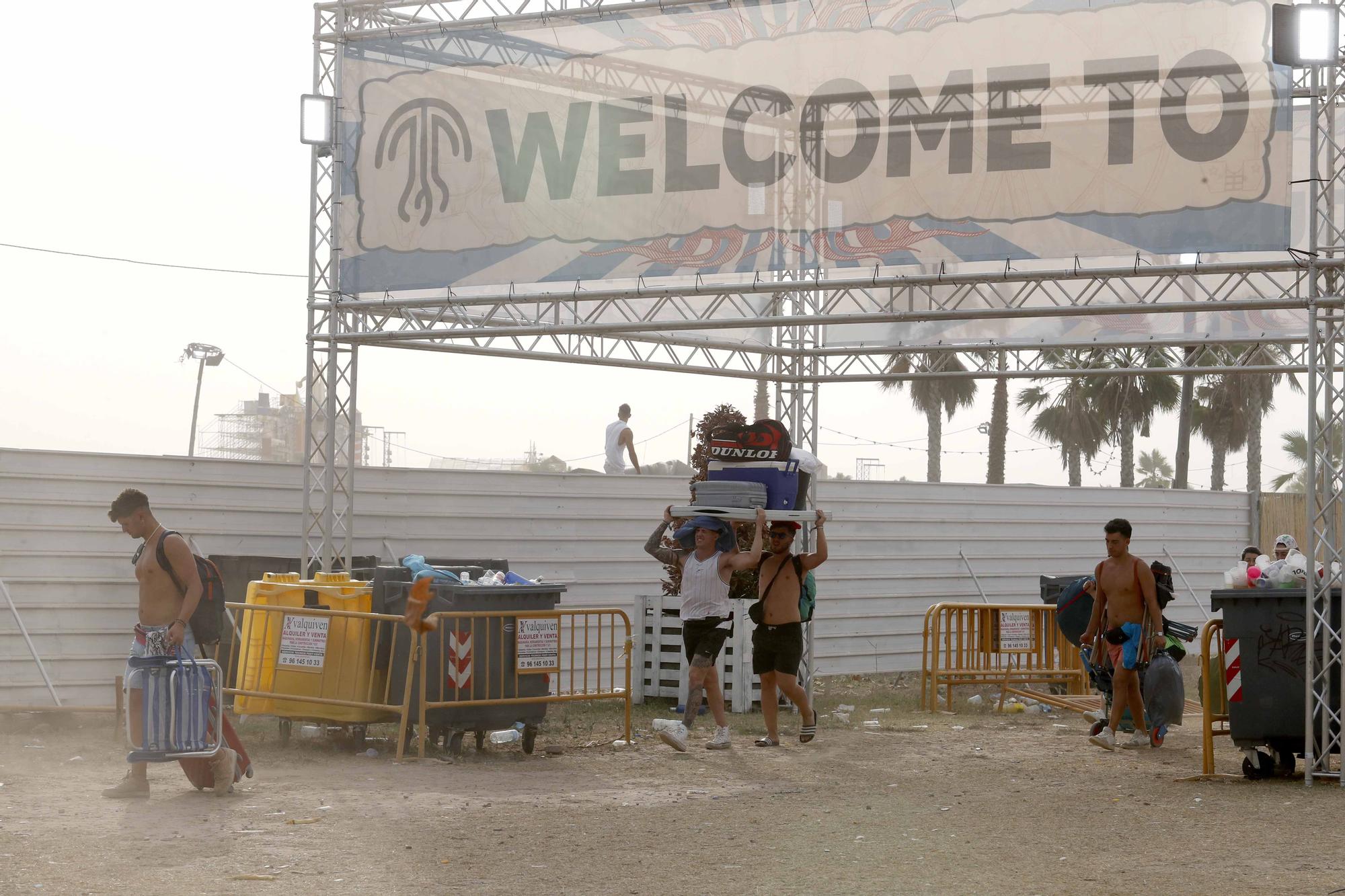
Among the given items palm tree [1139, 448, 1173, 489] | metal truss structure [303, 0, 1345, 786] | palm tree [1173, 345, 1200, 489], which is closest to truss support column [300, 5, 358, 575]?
metal truss structure [303, 0, 1345, 786]

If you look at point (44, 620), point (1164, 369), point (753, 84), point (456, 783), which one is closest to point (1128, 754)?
point (1164, 369)

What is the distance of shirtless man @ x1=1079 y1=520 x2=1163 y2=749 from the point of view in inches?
457

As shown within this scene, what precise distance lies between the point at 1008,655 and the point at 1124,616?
4.33 m

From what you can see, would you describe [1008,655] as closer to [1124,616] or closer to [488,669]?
[1124,616]

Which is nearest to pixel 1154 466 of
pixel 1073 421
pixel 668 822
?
pixel 1073 421

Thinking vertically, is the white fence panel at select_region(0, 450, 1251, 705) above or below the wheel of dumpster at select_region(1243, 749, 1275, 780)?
above

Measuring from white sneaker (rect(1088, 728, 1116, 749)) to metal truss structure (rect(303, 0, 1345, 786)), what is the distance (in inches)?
74.3

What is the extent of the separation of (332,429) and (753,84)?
477cm

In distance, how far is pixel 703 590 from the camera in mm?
11312

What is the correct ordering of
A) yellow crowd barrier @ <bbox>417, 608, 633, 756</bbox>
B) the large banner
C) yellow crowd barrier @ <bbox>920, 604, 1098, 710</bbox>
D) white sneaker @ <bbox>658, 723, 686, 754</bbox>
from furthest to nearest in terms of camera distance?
yellow crowd barrier @ <bbox>920, 604, 1098, 710</bbox>
the large banner
white sneaker @ <bbox>658, 723, 686, 754</bbox>
yellow crowd barrier @ <bbox>417, 608, 633, 756</bbox>

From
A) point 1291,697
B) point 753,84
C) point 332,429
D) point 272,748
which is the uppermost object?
point 753,84

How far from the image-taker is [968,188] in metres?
11.9

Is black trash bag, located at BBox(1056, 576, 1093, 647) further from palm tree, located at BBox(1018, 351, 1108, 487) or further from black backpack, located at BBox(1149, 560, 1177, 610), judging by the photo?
palm tree, located at BBox(1018, 351, 1108, 487)

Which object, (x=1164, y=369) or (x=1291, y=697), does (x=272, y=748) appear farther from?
(x=1164, y=369)
